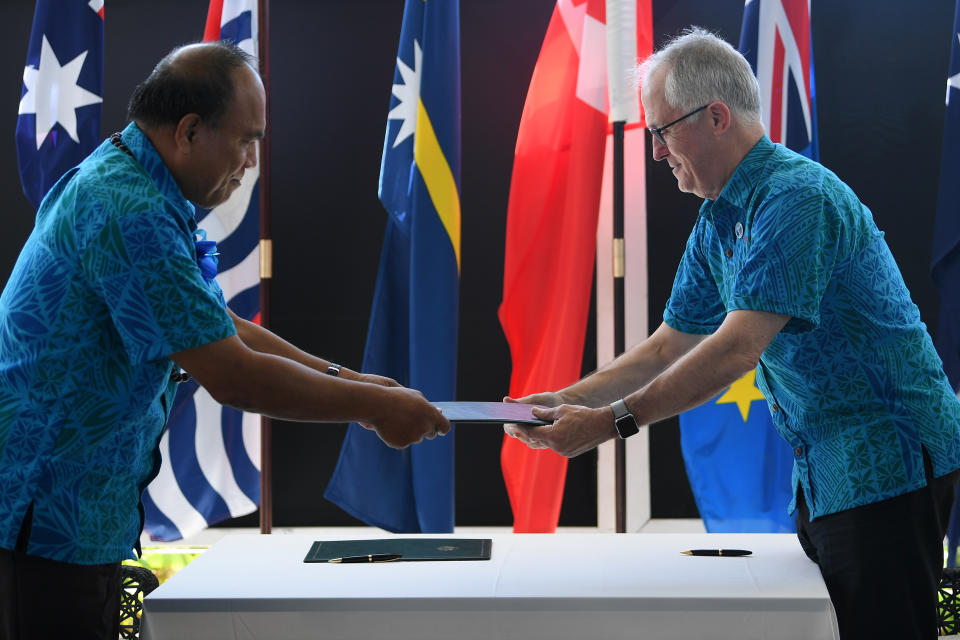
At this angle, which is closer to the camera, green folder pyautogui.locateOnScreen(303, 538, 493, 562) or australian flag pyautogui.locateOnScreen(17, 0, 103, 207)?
green folder pyautogui.locateOnScreen(303, 538, 493, 562)

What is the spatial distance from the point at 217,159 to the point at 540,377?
200cm

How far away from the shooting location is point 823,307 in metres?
1.57

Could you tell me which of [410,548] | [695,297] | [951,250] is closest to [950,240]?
[951,250]

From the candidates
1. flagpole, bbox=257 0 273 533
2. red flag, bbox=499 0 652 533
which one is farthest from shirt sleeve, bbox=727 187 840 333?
flagpole, bbox=257 0 273 533

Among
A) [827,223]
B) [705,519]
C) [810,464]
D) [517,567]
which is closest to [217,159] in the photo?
[517,567]

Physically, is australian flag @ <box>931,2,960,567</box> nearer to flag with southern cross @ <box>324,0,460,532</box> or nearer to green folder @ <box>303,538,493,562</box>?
flag with southern cross @ <box>324,0,460,532</box>

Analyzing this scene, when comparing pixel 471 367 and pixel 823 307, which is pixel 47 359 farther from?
pixel 471 367

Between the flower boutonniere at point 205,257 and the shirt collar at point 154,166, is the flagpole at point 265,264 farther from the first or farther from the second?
the shirt collar at point 154,166

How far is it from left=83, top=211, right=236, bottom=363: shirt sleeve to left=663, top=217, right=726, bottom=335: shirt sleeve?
1.17 m

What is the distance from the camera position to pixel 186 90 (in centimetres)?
134

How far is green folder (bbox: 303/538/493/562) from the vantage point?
5.63ft

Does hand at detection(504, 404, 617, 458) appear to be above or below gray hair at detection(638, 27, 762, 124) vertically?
below

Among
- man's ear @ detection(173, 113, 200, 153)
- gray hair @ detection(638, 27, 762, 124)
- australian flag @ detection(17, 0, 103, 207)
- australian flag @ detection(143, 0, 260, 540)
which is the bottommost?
australian flag @ detection(143, 0, 260, 540)

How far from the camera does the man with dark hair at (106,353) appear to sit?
3.96 ft
